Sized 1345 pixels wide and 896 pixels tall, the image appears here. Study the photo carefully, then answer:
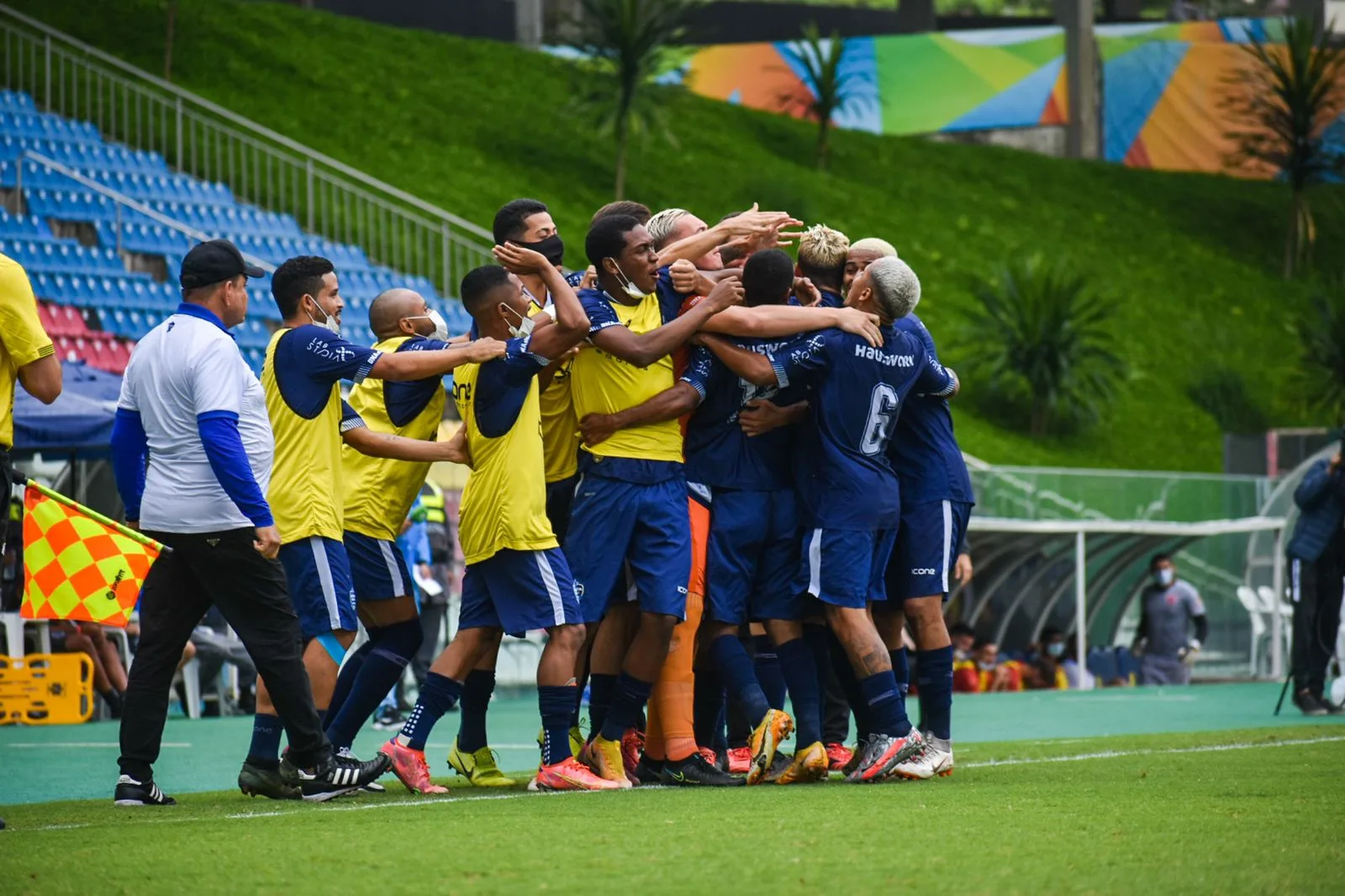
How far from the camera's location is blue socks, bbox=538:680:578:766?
7.22m

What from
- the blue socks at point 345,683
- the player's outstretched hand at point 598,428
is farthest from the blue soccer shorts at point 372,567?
the player's outstretched hand at point 598,428

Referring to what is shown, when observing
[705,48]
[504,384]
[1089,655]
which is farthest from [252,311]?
[705,48]

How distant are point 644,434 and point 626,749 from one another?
1.58 metres

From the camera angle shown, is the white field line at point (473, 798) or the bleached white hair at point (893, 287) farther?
the bleached white hair at point (893, 287)

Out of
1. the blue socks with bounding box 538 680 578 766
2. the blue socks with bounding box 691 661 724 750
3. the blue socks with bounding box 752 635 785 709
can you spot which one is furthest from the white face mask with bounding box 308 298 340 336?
the blue socks with bounding box 752 635 785 709

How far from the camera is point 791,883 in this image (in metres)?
4.59

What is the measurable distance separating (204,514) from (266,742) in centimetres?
103

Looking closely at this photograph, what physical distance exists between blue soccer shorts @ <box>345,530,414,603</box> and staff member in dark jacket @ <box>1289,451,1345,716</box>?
8.30 metres

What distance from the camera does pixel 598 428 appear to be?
24.2 feet

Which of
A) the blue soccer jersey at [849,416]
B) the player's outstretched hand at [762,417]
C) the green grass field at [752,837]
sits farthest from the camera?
the player's outstretched hand at [762,417]

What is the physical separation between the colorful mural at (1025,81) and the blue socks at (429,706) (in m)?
40.1

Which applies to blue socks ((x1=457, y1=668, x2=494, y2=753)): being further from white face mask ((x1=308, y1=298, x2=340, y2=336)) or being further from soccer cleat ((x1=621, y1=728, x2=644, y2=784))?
white face mask ((x1=308, y1=298, x2=340, y2=336))

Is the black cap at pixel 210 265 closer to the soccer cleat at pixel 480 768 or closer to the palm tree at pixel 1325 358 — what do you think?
the soccer cleat at pixel 480 768

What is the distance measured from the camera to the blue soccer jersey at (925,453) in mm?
8078
